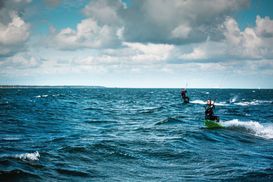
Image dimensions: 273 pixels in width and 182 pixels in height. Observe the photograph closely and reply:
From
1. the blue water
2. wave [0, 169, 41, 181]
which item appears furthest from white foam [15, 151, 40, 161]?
wave [0, 169, 41, 181]

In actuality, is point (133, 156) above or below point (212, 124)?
below

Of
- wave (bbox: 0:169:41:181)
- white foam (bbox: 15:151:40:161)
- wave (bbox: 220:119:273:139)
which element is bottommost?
wave (bbox: 220:119:273:139)

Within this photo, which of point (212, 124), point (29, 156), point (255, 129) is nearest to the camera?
point (29, 156)

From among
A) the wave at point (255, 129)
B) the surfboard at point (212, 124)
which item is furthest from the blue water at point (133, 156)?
the surfboard at point (212, 124)

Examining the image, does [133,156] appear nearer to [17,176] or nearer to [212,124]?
[17,176]

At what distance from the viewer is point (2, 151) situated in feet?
48.5

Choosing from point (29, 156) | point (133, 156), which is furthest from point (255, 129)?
point (29, 156)

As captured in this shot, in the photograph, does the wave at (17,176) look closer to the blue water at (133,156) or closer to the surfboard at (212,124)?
the blue water at (133,156)

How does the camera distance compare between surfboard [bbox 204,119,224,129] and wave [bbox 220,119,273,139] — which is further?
surfboard [bbox 204,119,224,129]

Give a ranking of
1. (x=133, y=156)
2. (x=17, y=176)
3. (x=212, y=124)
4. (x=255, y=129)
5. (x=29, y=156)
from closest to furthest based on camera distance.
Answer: (x=17, y=176)
(x=29, y=156)
(x=133, y=156)
(x=255, y=129)
(x=212, y=124)

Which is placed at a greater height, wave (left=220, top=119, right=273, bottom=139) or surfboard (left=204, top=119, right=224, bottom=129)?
surfboard (left=204, top=119, right=224, bottom=129)

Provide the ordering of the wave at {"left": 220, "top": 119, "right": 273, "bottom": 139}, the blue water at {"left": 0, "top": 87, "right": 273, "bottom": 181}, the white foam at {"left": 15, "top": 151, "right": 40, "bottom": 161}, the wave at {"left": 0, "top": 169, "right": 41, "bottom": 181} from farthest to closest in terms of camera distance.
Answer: the wave at {"left": 220, "top": 119, "right": 273, "bottom": 139} → the white foam at {"left": 15, "top": 151, "right": 40, "bottom": 161} → the blue water at {"left": 0, "top": 87, "right": 273, "bottom": 181} → the wave at {"left": 0, "top": 169, "right": 41, "bottom": 181}

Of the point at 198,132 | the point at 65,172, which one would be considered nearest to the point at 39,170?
the point at 65,172

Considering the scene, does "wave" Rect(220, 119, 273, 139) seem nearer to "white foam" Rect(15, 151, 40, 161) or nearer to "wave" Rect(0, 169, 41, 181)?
"white foam" Rect(15, 151, 40, 161)
